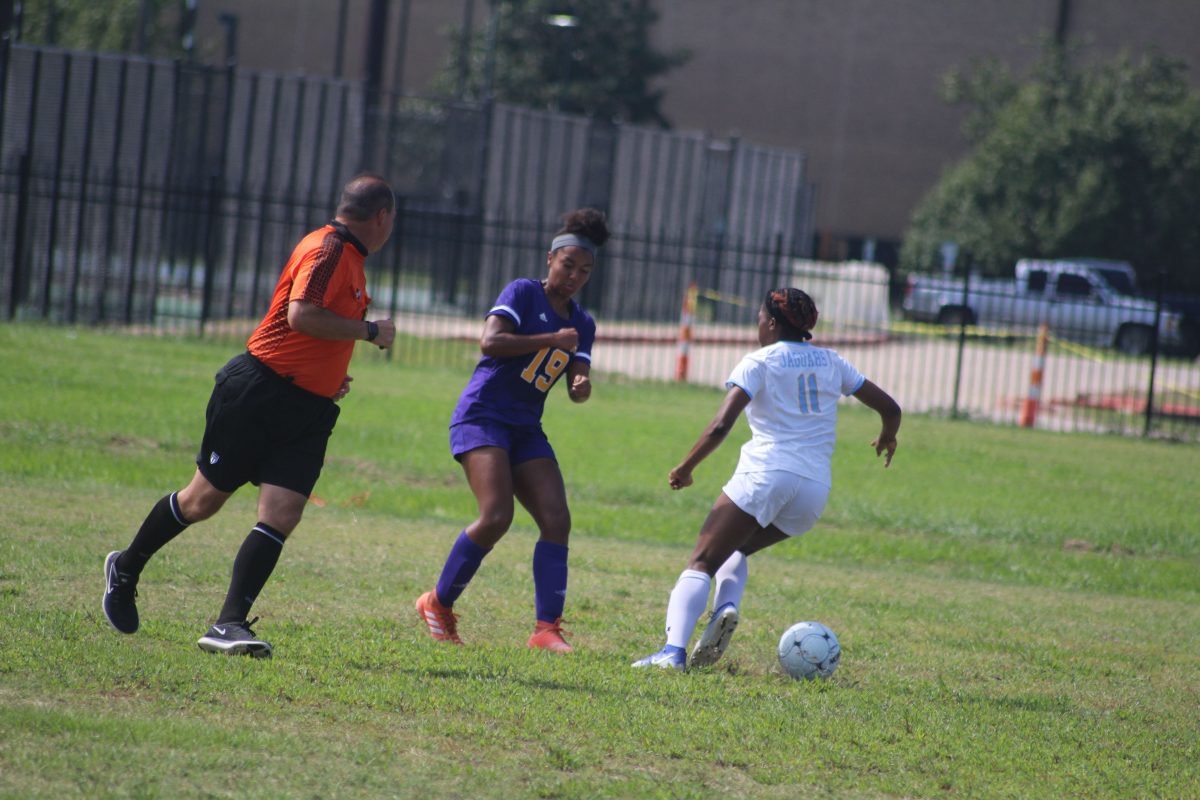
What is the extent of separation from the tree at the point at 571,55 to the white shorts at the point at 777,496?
1474 inches

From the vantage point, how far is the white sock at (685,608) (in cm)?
615

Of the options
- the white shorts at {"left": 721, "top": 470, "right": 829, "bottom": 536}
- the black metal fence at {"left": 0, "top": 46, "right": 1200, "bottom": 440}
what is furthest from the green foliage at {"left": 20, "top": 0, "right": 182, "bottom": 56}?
the white shorts at {"left": 721, "top": 470, "right": 829, "bottom": 536}

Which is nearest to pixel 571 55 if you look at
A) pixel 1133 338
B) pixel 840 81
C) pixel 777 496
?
pixel 840 81

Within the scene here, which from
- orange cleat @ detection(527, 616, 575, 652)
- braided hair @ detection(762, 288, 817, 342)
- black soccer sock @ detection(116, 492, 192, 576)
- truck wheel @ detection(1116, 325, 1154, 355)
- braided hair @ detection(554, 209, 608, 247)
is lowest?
orange cleat @ detection(527, 616, 575, 652)

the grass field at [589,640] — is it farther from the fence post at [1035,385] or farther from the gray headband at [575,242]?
the fence post at [1035,385]

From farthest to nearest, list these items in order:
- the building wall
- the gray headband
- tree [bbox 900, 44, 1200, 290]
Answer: the building wall → tree [bbox 900, 44, 1200, 290] → the gray headband

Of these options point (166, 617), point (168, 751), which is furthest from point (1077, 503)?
point (168, 751)

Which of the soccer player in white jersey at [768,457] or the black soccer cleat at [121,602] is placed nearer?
the black soccer cleat at [121,602]

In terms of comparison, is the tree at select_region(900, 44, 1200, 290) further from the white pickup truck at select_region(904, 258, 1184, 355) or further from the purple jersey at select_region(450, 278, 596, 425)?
the purple jersey at select_region(450, 278, 596, 425)

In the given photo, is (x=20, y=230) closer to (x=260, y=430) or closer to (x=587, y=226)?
(x=587, y=226)

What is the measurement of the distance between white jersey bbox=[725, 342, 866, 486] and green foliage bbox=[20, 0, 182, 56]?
4337 cm

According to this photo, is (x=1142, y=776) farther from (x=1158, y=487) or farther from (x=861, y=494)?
(x=1158, y=487)

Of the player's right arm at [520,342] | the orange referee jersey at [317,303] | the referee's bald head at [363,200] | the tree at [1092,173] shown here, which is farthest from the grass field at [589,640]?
the tree at [1092,173]

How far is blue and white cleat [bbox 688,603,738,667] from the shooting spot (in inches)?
236
